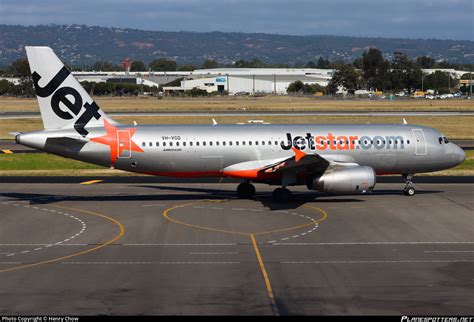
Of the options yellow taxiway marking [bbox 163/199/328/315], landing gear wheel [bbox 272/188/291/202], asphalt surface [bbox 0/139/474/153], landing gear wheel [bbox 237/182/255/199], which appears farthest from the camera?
asphalt surface [bbox 0/139/474/153]

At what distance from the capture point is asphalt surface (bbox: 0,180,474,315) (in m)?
23.8

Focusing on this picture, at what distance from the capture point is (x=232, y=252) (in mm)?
31109

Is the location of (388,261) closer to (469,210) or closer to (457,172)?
(469,210)

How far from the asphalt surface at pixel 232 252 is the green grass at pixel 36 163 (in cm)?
1110

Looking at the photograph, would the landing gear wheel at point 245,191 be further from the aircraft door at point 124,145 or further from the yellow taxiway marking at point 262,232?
the aircraft door at point 124,145

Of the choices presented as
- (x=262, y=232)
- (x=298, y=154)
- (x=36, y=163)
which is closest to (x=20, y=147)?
(x=36, y=163)

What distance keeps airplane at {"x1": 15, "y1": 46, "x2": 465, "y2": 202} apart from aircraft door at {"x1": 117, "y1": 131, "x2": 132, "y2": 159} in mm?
54

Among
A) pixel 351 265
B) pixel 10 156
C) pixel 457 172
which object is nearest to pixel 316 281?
pixel 351 265

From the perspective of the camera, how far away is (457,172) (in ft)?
186

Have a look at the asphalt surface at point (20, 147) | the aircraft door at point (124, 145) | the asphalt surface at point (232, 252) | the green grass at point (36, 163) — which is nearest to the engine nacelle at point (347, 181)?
the asphalt surface at point (232, 252)

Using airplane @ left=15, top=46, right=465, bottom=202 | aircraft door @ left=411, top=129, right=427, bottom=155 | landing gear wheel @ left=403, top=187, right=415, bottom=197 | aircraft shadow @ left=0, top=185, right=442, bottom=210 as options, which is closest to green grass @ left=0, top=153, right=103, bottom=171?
aircraft shadow @ left=0, top=185, right=442, bottom=210

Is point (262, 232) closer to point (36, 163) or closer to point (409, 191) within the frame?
point (409, 191)

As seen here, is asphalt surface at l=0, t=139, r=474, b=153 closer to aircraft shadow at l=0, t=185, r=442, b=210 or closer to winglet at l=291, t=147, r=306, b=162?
aircraft shadow at l=0, t=185, r=442, b=210

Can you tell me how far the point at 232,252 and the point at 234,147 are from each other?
44.9 ft
